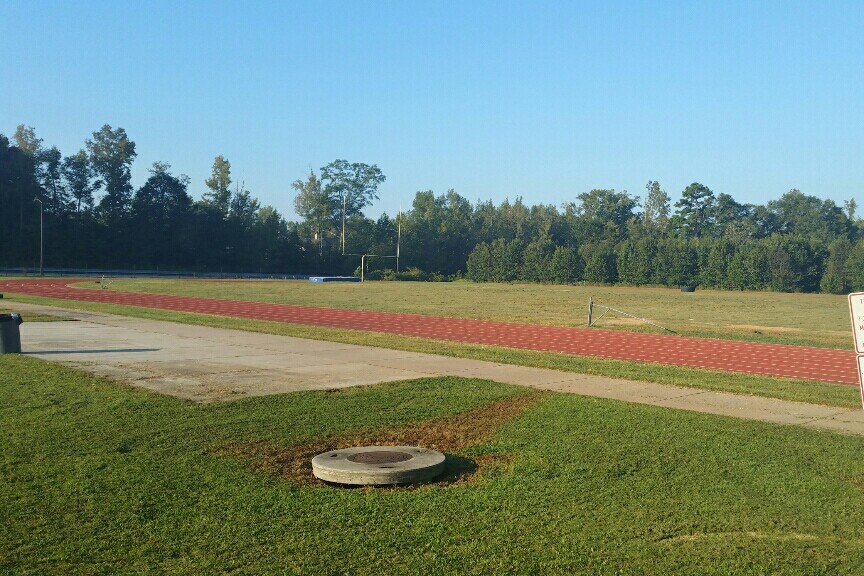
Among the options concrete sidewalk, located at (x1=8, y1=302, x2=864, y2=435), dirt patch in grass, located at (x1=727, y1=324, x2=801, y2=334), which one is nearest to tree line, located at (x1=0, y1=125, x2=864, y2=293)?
dirt patch in grass, located at (x1=727, y1=324, x2=801, y2=334)

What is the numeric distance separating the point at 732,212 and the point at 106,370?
12303 cm

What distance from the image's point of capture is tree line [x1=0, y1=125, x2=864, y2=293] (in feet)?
267

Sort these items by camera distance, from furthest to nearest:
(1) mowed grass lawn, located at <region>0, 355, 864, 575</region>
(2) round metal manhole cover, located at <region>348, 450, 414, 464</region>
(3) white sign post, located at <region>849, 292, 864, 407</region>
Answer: (2) round metal manhole cover, located at <region>348, 450, 414, 464</region>
(3) white sign post, located at <region>849, 292, 864, 407</region>
(1) mowed grass lawn, located at <region>0, 355, 864, 575</region>

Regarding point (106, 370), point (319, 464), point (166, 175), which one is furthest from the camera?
point (166, 175)

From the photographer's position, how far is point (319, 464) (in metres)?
7.45

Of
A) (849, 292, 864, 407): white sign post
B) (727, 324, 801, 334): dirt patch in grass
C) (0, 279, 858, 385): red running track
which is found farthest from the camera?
(727, 324, 801, 334): dirt patch in grass

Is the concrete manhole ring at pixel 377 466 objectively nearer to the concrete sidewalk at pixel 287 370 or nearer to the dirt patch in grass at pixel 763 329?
the concrete sidewalk at pixel 287 370

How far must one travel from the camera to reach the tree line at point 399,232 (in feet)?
267

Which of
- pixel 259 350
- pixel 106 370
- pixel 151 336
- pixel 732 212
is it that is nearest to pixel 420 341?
pixel 259 350

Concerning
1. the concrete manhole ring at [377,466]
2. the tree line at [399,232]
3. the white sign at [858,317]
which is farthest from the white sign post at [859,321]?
the tree line at [399,232]

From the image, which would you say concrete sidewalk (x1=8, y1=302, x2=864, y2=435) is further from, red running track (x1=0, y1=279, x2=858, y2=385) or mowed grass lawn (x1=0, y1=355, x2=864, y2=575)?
red running track (x1=0, y1=279, x2=858, y2=385)

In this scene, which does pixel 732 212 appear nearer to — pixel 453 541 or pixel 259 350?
pixel 259 350

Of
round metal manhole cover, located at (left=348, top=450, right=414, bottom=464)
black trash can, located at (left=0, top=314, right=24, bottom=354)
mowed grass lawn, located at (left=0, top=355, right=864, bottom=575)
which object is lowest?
mowed grass lawn, located at (left=0, top=355, right=864, bottom=575)

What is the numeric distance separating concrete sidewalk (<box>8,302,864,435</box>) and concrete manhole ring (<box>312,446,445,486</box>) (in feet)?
13.6
